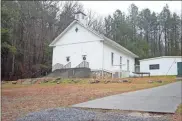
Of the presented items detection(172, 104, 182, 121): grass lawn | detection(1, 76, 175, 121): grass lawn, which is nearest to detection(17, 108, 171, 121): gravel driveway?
detection(172, 104, 182, 121): grass lawn

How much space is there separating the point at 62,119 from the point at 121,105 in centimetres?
289

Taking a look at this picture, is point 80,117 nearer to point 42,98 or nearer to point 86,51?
point 42,98

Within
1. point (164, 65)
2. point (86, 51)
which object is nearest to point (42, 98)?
point (86, 51)

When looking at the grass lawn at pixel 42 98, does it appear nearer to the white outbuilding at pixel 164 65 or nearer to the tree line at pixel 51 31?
the tree line at pixel 51 31

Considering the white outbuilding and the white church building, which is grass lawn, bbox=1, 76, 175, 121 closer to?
the white church building

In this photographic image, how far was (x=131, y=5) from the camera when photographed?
6022 centimetres

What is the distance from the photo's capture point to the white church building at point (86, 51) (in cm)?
2723

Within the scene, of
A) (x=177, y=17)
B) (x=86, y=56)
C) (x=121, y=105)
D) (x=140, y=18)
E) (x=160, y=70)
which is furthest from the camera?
(x=140, y=18)

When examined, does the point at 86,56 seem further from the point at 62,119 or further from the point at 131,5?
the point at 131,5

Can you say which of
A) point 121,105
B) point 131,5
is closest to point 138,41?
point 131,5

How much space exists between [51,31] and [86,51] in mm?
12166

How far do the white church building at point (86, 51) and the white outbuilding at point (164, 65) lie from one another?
4610 millimetres

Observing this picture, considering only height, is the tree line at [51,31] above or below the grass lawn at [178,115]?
above

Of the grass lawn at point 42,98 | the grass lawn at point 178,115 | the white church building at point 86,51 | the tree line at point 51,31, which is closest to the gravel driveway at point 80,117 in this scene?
the grass lawn at point 178,115
